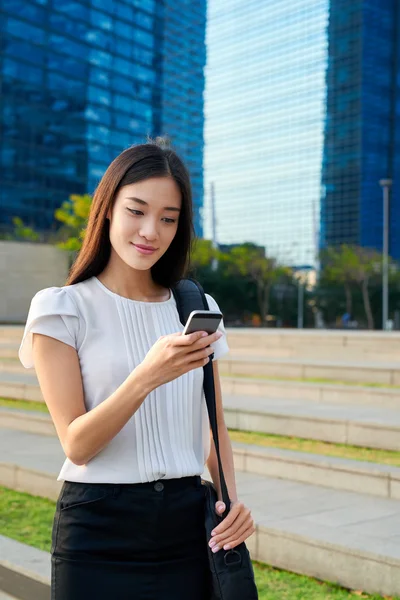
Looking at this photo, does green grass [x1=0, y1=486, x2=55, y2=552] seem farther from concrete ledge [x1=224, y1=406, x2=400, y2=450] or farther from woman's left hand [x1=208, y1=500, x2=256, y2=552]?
woman's left hand [x1=208, y1=500, x2=256, y2=552]

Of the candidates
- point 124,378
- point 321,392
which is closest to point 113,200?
point 124,378

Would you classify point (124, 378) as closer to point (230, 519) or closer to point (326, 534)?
point (230, 519)

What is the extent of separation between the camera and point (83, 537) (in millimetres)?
1634

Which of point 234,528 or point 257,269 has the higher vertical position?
point 257,269

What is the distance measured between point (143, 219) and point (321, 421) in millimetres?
5197

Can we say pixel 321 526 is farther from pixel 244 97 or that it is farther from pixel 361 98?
pixel 244 97

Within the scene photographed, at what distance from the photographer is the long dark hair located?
174 cm

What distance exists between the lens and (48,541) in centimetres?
479

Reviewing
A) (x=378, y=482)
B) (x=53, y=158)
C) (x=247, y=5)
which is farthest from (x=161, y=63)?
(x=378, y=482)

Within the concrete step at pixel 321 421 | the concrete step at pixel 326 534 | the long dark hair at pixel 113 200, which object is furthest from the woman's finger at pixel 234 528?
the concrete step at pixel 321 421

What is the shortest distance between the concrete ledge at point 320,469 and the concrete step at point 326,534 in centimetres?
8

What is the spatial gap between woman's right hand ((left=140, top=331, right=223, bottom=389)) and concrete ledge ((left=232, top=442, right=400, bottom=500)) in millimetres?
3946

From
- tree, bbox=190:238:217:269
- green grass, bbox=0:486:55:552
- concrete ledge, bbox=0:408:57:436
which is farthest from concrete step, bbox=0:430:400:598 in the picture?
tree, bbox=190:238:217:269

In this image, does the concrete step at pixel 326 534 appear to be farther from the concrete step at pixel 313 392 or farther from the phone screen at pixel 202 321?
the phone screen at pixel 202 321
